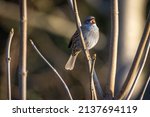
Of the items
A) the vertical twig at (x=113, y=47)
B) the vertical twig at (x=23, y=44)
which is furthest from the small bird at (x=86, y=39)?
the vertical twig at (x=23, y=44)

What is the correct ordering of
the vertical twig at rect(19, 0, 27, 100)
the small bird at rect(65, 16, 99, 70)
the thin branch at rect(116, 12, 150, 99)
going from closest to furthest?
the vertical twig at rect(19, 0, 27, 100) → the thin branch at rect(116, 12, 150, 99) → the small bird at rect(65, 16, 99, 70)

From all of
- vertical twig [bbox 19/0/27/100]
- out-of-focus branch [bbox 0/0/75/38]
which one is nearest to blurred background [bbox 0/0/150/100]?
out-of-focus branch [bbox 0/0/75/38]

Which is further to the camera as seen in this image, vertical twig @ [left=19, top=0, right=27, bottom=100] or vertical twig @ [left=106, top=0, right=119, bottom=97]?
vertical twig @ [left=106, top=0, right=119, bottom=97]

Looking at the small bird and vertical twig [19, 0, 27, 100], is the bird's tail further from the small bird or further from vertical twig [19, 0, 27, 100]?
vertical twig [19, 0, 27, 100]

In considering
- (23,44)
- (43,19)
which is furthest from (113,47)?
(43,19)

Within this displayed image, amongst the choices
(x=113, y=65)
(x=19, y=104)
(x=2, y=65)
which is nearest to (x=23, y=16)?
(x=113, y=65)

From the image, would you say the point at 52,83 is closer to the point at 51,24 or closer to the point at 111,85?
the point at 51,24

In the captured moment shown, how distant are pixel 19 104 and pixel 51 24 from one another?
3.22 m

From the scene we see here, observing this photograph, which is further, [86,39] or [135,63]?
[86,39]

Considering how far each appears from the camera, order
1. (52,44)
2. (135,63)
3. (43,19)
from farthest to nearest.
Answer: (52,44) → (43,19) → (135,63)

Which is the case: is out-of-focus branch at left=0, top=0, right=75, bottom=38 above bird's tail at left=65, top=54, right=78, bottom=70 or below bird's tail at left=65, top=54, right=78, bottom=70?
above

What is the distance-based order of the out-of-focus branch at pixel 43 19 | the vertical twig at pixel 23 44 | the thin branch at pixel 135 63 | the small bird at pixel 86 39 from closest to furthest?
1. the vertical twig at pixel 23 44
2. the thin branch at pixel 135 63
3. the small bird at pixel 86 39
4. the out-of-focus branch at pixel 43 19

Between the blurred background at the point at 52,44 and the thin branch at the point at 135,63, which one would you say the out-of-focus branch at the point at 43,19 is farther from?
the thin branch at the point at 135,63

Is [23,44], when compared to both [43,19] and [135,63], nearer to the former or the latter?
[135,63]
